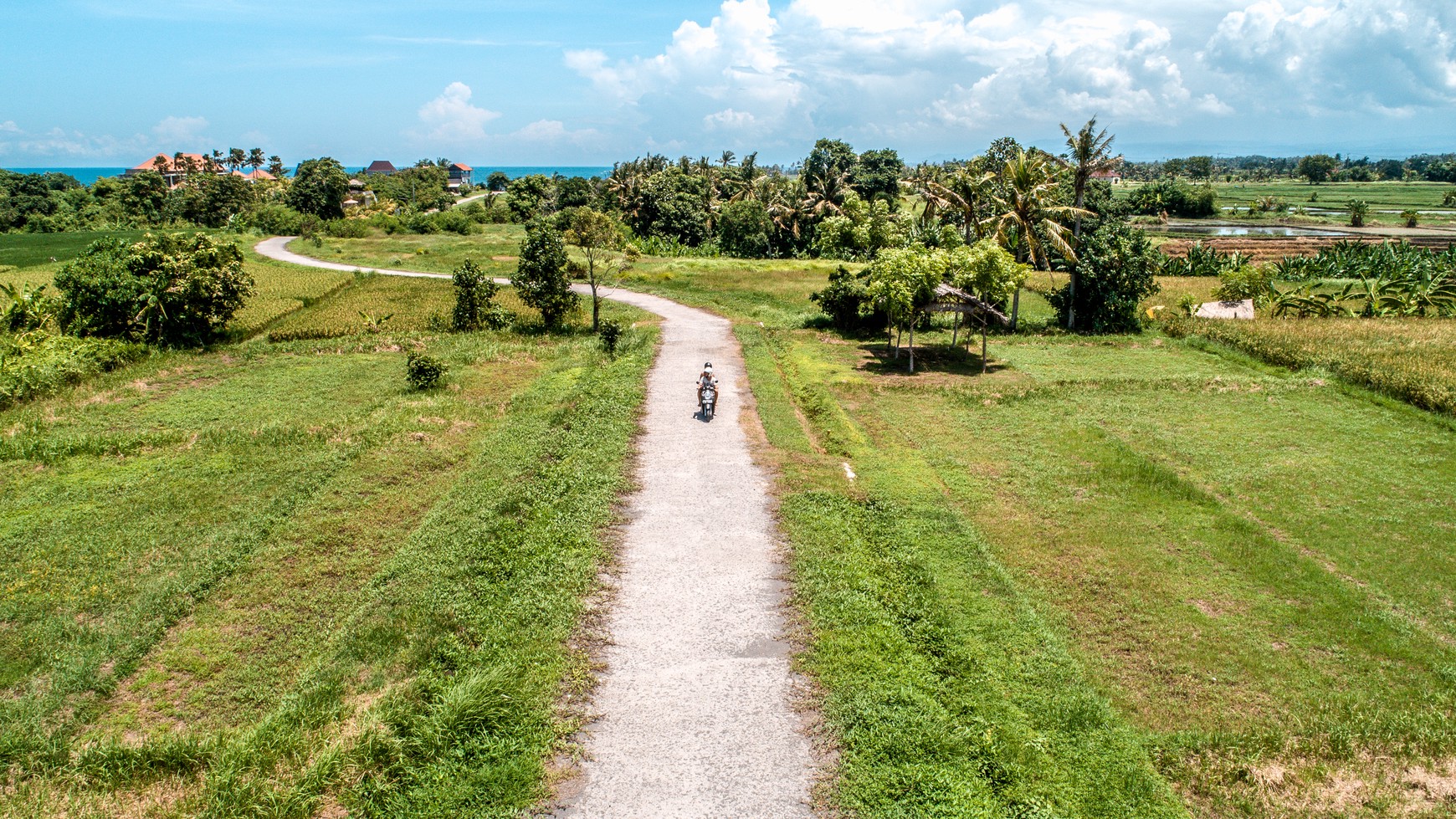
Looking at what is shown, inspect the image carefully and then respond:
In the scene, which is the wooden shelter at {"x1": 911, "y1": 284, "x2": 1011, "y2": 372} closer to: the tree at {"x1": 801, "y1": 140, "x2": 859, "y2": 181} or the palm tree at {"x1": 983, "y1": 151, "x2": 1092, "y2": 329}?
the palm tree at {"x1": 983, "y1": 151, "x2": 1092, "y2": 329}

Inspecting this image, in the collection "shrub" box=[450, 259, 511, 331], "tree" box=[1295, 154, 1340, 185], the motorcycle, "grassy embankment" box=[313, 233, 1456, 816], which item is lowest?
"grassy embankment" box=[313, 233, 1456, 816]

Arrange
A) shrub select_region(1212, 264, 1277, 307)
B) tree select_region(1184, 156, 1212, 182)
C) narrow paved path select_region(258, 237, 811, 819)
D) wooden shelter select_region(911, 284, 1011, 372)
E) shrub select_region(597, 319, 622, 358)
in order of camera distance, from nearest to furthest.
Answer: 1. narrow paved path select_region(258, 237, 811, 819)
2. wooden shelter select_region(911, 284, 1011, 372)
3. shrub select_region(597, 319, 622, 358)
4. shrub select_region(1212, 264, 1277, 307)
5. tree select_region(1184, 156, 1212, 182)

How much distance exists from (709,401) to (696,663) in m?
9.11

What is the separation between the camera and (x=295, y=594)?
435 inches

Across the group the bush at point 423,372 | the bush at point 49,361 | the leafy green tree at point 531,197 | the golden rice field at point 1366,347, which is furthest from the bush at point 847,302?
the leafy green tree at point 531,197

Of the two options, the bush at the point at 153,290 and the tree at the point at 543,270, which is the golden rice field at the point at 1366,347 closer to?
the tree at the point at 543,270

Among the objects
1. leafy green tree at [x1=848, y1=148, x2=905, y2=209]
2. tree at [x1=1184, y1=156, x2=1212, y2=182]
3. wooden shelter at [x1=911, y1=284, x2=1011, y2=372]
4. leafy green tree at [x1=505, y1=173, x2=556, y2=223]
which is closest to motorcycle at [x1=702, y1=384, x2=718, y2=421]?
wooden shelter at [x1=911, y1=284, x2=1011, y2=372]

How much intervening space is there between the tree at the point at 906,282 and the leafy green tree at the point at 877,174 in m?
36.1

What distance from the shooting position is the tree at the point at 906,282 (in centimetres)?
2214

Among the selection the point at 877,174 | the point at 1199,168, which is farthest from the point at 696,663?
the point at 1199,168

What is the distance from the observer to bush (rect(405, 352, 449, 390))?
69.3 ft

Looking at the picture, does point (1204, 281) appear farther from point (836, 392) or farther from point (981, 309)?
point (836, 392)

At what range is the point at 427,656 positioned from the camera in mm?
9125

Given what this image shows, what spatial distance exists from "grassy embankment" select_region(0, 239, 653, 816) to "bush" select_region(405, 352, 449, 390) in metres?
0.48
